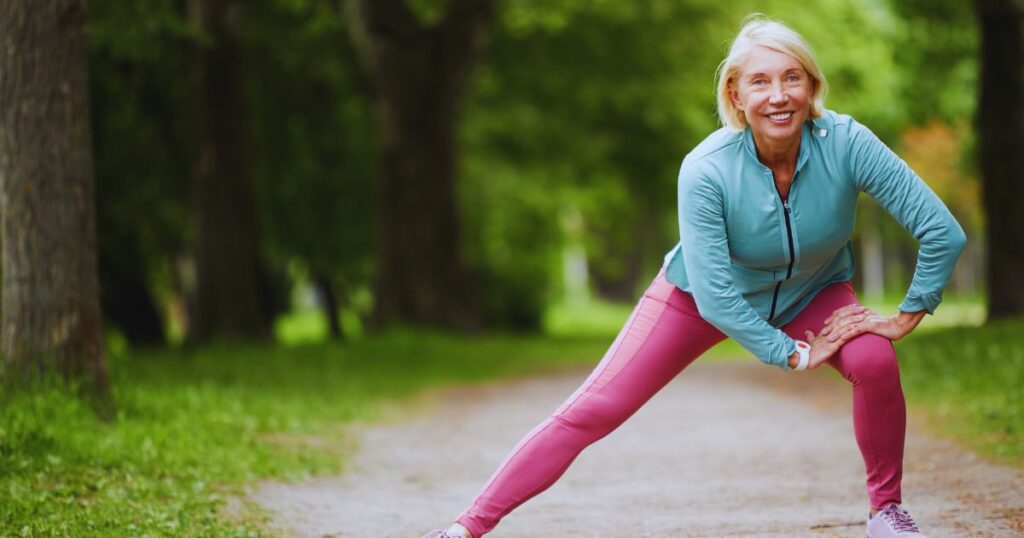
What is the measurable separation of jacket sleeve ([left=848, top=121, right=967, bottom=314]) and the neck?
20 centimetres

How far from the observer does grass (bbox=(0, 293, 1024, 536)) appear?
6.11 meters

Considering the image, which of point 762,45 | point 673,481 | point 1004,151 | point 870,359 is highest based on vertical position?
point 1004,151

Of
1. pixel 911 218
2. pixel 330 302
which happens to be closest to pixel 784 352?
pixel 911 218

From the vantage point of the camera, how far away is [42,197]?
340 inches

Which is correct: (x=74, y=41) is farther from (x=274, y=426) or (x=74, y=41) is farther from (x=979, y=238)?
(x=979, y=238)

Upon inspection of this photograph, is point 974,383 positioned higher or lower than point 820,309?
lower

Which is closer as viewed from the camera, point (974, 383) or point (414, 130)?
point (974, 383)

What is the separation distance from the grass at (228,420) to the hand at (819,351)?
2484 millimetres

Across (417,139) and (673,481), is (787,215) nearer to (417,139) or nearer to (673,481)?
(673,481)

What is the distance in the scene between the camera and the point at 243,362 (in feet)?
47.7

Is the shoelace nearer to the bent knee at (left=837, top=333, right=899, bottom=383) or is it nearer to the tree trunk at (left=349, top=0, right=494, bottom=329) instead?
the bent knee at (left=837, top=333, right=899, bottom=383)

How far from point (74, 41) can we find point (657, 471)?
187 inches

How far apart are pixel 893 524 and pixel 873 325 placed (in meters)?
0.76

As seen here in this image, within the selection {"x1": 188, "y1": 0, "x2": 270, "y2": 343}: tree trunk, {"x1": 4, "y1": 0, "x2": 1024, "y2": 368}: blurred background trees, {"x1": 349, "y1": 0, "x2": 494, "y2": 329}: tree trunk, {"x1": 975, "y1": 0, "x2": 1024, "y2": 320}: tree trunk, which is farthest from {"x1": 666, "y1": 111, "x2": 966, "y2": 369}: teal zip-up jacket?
{"x1": 349, "y1": 0, "x2": 494, "y2": 329}: tree trunk
